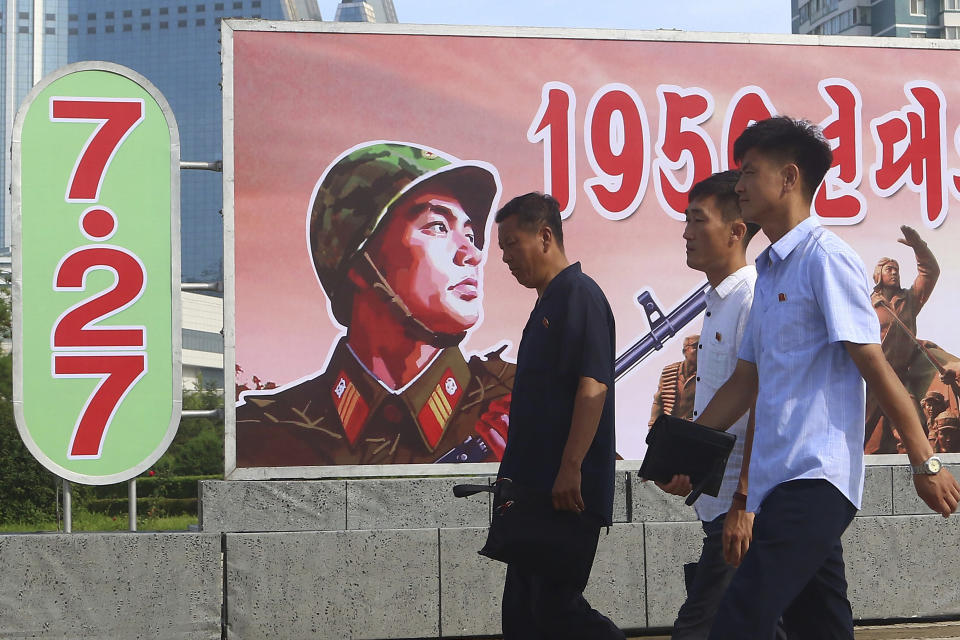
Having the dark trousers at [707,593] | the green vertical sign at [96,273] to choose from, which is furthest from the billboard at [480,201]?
the dark trousers at [707,593]

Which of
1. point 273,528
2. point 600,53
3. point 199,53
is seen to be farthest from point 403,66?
point 199,53

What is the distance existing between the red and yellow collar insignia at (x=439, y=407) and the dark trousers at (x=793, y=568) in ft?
13.4

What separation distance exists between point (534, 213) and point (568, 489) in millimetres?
973

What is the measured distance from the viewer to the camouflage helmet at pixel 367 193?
7.04m

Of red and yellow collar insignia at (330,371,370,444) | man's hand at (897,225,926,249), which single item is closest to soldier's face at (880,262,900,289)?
man's hand at (897,225,926,249)

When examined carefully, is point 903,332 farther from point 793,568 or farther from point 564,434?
point 793,568

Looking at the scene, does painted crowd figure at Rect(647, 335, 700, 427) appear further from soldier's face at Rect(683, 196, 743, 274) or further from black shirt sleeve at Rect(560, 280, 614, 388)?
black shirt sleeve at Rect(560, 280, 614, 388)

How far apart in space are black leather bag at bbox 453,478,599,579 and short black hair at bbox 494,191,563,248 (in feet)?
2.94

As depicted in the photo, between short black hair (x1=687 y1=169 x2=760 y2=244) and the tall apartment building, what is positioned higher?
the tall apartment building

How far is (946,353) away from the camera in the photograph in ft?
24.7

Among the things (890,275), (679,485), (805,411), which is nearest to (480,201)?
(890,275)

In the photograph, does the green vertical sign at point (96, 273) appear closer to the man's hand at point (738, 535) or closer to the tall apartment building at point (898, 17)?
the man's hand at point (738, 535)

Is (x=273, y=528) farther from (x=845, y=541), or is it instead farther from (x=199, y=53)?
(x=199, y=53)

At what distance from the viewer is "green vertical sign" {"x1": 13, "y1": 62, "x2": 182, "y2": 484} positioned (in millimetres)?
6602
